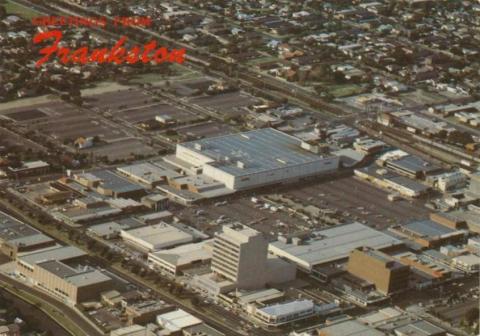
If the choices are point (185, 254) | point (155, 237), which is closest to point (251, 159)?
point (155, 237)

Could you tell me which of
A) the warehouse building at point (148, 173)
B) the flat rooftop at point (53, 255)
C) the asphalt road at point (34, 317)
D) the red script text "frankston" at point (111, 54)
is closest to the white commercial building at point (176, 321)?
the asphalt road at point (34, 317)

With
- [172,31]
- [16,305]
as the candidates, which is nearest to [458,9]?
[172,31]

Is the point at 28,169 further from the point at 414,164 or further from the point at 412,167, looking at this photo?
the point at 414,164

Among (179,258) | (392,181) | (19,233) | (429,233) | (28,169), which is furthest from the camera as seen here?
(392,181)

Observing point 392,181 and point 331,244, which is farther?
point 392,181

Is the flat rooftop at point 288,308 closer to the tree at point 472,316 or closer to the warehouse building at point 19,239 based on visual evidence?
the tree at point 472,316

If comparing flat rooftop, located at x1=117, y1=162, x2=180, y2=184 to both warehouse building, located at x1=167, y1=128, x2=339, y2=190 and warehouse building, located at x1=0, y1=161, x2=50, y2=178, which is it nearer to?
warehouse building, located at x1=167, y1=128, x2=339, y2=190

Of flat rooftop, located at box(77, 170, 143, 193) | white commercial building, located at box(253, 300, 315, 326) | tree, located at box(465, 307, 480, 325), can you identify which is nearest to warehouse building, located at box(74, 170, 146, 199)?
flat rooftop, located at box(77, 170, 143, 193)
